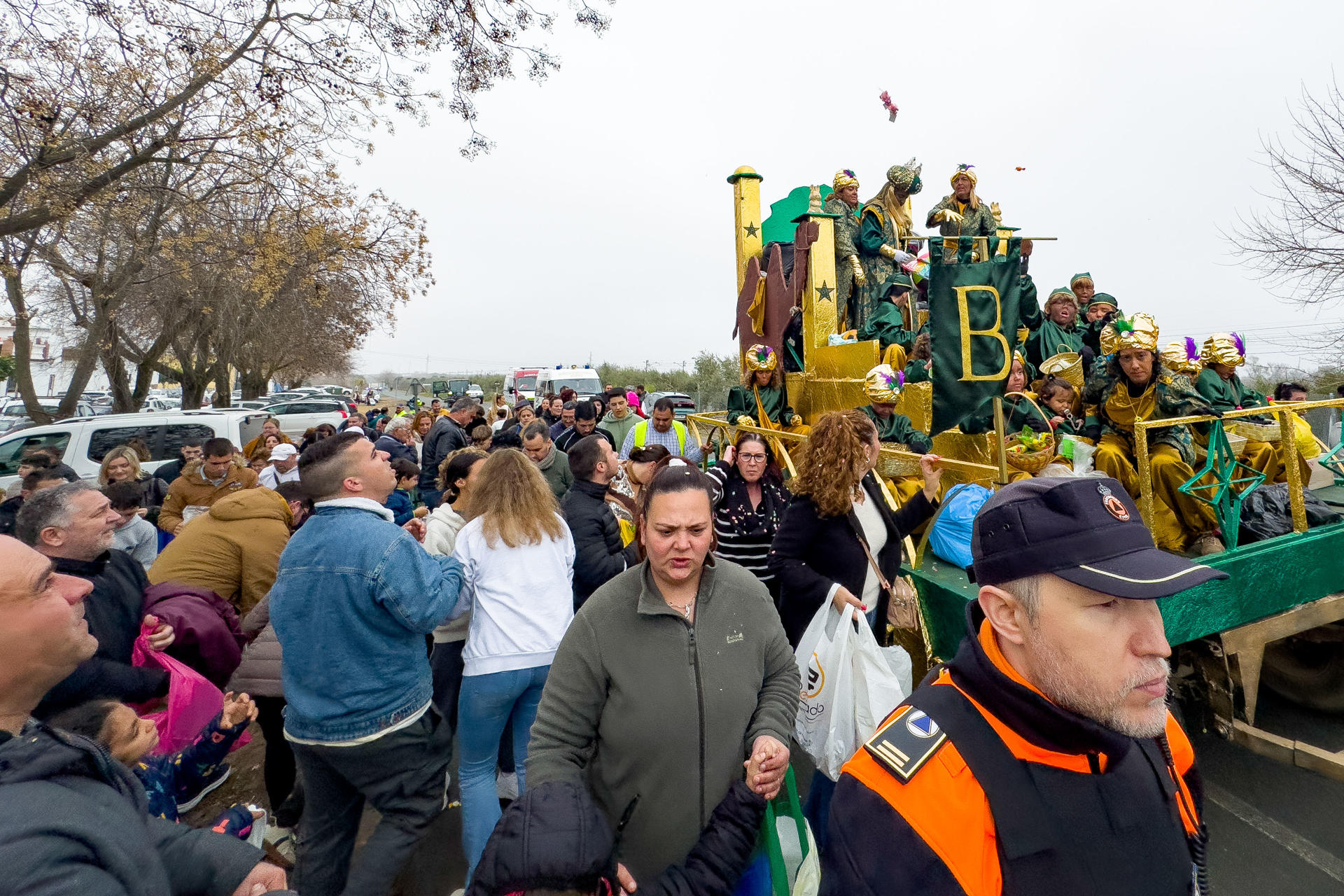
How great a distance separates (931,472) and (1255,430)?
2.88 metres

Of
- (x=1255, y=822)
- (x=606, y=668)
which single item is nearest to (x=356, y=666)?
(x=606, y=668)

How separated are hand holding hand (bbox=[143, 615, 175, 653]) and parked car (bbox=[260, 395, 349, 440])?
65.7 ft

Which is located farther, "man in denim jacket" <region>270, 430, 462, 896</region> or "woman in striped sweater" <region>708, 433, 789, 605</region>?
"woman in striped sweater" <region>708, 433, 789, 605</region>

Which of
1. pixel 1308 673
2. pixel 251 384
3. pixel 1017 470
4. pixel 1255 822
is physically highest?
pixel 251 384

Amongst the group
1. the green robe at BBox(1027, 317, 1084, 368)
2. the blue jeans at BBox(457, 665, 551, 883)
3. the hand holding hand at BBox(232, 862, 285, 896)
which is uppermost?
the green robe at BBox(1027, 317, 1084, 368)

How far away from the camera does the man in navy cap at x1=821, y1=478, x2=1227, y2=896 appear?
0.97m

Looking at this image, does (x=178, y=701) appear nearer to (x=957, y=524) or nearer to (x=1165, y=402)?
(x=957, y=524)

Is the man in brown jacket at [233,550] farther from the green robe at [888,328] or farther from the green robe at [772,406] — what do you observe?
the green robe at [888,328]

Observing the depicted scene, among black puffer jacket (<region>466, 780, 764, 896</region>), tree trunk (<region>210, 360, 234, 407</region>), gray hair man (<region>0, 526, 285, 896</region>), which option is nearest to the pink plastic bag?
gray hair man (<region>0, 526, 285, 896</region>)

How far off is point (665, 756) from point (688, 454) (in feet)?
16.2

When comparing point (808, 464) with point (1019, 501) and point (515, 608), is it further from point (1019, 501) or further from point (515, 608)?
point (1019, 501)

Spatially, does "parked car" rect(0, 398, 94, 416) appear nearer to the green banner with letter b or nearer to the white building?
the white building

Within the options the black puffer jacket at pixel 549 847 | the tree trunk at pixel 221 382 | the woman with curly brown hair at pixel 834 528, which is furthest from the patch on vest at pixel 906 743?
the tree trunk at pixel 221 382

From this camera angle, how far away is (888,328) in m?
5.81
